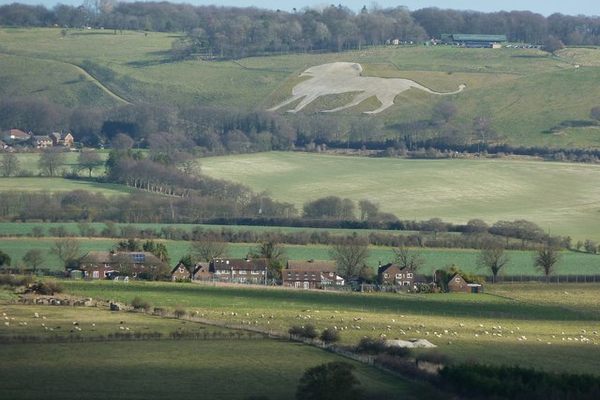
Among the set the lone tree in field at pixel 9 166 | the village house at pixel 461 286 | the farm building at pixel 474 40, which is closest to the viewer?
the village house at pixel 461 286

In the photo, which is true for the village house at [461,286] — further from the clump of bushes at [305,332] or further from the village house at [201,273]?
the clump of bushes at [305,332]

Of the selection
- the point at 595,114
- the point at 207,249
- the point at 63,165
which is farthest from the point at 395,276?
the point at 595,114

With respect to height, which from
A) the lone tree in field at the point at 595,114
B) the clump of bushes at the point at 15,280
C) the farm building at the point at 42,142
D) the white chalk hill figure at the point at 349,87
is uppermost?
the white chalk hill figure at the point at 349,87

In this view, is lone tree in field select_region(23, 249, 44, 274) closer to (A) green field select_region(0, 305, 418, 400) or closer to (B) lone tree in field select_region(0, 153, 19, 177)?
(A) green field select_region(0, 305, 418, 400)

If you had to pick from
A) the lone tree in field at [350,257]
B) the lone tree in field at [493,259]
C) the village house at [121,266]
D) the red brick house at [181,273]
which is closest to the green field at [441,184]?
the lone tree in field at [493,259]

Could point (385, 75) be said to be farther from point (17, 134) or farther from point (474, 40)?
point (17, 134)

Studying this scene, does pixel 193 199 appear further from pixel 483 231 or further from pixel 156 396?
pixel 156 396
